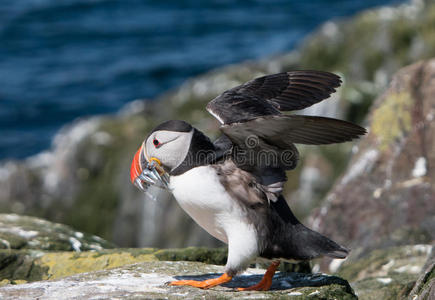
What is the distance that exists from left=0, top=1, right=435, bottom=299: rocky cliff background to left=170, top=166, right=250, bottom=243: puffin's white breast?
2.83 feet

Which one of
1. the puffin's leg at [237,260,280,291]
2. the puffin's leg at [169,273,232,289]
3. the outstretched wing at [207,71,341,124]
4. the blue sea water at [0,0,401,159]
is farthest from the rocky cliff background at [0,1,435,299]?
the blue sea water at [0,0,401,159]

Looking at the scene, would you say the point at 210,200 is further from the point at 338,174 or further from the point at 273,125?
the point at 338,174

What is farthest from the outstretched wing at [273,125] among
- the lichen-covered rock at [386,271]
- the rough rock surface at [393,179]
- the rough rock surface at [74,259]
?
the rough rock surface at [393,179]

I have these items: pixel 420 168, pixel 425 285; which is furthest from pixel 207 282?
pixel 420 168

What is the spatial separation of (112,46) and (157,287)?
19303mm

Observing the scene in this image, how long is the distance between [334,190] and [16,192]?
725 centimetres

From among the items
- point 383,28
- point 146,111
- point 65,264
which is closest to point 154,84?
point 146,111

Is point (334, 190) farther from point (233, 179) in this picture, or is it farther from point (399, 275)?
point (233, 179)

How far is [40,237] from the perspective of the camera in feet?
20.9

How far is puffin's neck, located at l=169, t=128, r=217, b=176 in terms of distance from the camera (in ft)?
16.1

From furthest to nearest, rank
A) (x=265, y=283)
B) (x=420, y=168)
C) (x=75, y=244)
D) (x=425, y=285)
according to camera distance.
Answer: (x=420, y=168), (x=75, y=244), (x=265, y=283), (x=425, y=285)

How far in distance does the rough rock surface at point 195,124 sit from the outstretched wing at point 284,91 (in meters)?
4.22

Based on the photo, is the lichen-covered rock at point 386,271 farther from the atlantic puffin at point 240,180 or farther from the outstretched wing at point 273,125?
the outstretched wing at point 273,125

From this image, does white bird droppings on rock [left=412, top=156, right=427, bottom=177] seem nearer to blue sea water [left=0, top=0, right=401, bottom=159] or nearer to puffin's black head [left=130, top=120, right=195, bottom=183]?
puffin's black head [left=130, top=120, right=195, bottom=183]
